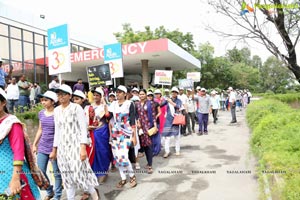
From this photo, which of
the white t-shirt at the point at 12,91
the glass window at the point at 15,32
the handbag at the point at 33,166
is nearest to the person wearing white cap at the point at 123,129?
the handbag at the point at 33,166

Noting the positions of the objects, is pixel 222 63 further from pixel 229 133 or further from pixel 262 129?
pixel 262 129

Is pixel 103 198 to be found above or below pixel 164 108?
below

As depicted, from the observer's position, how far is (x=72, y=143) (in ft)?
11.4

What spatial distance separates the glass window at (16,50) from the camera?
614 inches

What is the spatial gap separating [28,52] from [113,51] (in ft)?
31.5

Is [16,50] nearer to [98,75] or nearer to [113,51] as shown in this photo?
[113,51]

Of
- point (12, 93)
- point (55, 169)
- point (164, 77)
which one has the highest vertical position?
point (164, 77)

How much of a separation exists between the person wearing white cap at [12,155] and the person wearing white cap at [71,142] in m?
0.98

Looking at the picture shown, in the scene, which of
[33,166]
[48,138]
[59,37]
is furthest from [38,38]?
[33,166]

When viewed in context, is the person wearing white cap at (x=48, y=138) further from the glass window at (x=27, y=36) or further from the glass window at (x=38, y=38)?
the glass window at (x=38, y=38)

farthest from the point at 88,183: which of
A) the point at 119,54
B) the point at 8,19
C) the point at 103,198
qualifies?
the point at 8,19

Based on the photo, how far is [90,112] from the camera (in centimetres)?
465

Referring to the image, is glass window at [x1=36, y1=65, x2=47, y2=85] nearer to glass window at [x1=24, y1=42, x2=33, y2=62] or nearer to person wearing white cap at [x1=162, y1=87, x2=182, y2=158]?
glass window at [x1=24, y1=42, x2=33, y2=62]

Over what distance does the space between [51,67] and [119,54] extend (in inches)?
127
